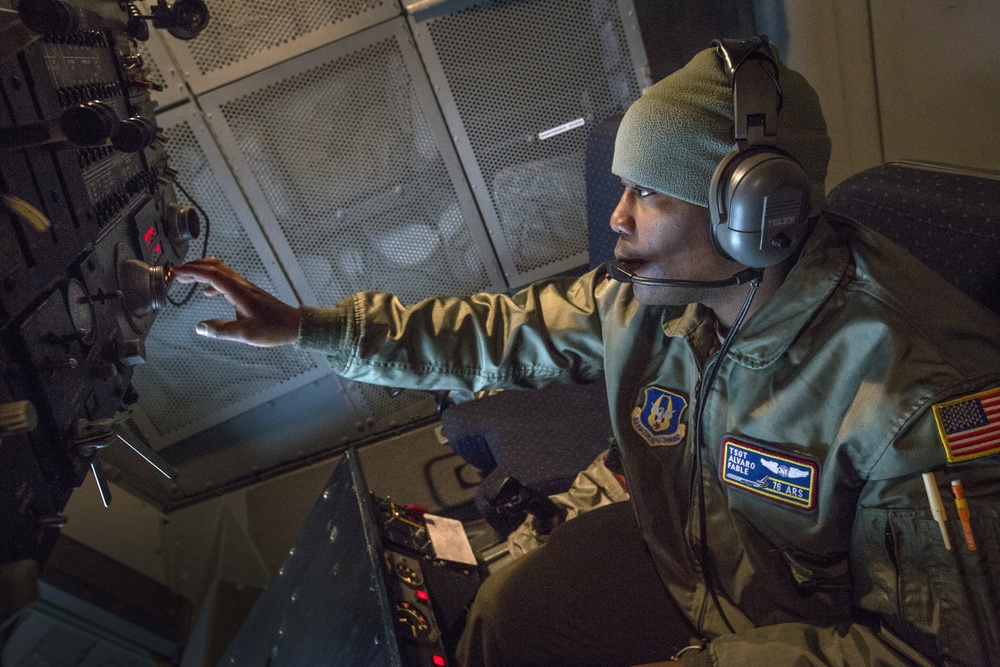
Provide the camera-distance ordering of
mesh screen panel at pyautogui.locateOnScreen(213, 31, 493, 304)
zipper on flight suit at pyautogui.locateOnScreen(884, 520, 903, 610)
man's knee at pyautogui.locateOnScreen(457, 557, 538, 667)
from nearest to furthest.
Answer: zipper on flight suit at pyautogui.locateOnScreen(884, 520, 903, 610)
man's knee at pyautogui.locateOnScreen(457, 557, 538, 667)
mesh screen panel at pyautogui.locateOnScreen(213, 31, 493, 304)

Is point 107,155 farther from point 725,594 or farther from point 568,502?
point 725,594

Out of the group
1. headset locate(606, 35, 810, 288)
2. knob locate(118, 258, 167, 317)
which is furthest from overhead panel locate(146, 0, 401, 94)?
headset locate(606, 35, 810, 288)

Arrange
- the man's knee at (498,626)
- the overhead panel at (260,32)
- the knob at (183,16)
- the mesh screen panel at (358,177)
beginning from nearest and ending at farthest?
the man's knee at (498,626) → the knob at (183,16) → the overhead panel at (260,32) → the mesh screen panel at (358,177)

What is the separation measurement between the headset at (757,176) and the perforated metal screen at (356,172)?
49.0 inches

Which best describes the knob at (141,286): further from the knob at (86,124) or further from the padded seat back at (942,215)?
the padded seat back at (942,215)

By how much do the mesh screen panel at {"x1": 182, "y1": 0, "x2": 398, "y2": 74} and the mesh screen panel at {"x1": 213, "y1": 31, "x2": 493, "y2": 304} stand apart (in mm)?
81

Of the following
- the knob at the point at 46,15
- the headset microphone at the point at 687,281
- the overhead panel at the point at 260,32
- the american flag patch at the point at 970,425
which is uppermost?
the knob at the point at 46,15

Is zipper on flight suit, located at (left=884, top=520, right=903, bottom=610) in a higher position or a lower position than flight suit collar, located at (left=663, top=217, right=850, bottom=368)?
lower

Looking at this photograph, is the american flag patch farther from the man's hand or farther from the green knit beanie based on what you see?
the man's hand

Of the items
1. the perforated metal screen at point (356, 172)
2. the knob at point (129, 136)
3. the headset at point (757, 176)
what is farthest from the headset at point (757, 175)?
the perforated metal screen at point (356, 172)

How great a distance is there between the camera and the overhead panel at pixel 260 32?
180cm

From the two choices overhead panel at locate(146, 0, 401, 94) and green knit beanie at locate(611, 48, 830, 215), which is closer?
green knit beanie at locate(611, 48, 830, 215)

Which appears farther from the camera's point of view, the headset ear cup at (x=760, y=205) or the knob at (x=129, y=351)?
the knob at (x=129, y=351)

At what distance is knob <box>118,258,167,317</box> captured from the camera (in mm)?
1166
